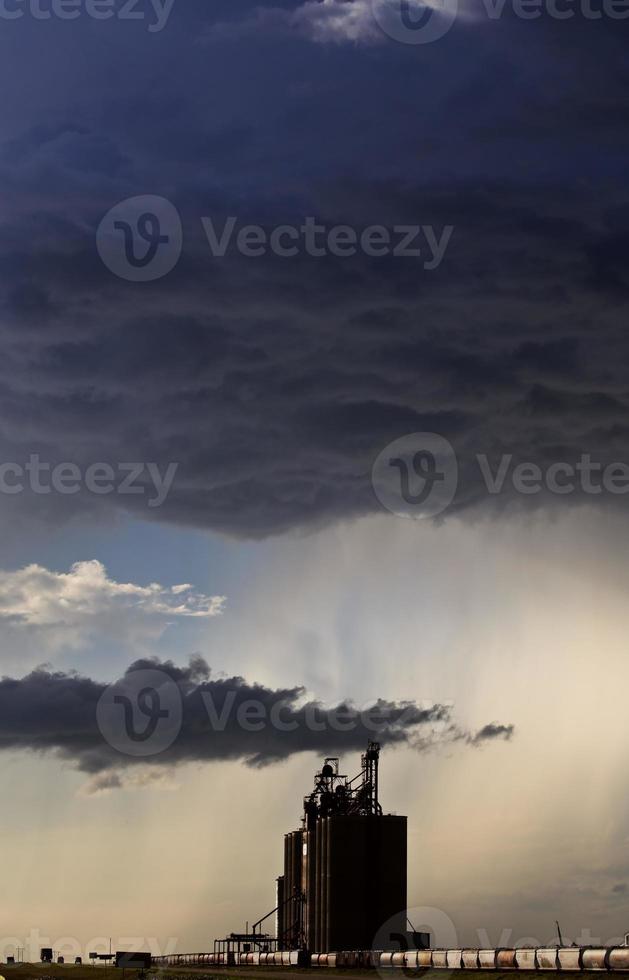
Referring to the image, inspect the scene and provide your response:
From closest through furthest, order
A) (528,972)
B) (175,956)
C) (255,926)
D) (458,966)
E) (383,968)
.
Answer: (528,972), (458,966), (383,968), (255,926), (175,956)

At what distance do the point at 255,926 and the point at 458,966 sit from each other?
304 feet

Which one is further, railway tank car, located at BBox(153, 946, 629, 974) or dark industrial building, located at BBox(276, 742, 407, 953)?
dark industrial building, located at BBox(276, 742, 407, 953)

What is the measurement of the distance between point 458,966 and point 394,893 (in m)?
58.5

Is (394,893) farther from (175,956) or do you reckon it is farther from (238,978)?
(175,956)

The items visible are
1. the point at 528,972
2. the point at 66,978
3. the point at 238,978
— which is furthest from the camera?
the point at 66,978

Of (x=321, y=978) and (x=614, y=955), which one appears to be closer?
(x=614, y=955)

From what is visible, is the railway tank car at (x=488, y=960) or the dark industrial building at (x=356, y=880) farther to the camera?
the dark industrial building at (x=356, y=880)

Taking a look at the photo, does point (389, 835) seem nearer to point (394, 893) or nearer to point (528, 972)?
point (394, 893)

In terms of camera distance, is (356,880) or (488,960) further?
(356,880)

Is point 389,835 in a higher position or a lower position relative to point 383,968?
higher

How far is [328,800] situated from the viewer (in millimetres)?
149125

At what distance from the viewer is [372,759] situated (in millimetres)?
145875

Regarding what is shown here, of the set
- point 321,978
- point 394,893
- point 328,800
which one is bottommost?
point 321,978

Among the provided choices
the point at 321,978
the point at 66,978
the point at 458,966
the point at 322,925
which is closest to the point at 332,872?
the point at 322,925
